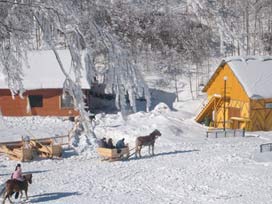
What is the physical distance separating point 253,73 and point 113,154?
693 inches

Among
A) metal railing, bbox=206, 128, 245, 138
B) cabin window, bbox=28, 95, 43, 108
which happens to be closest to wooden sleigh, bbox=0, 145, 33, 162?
metal railing, bbox=206, 128, 245, 138

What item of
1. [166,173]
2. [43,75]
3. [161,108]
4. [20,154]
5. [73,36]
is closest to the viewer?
[73,36]

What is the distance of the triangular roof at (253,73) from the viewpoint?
116ft

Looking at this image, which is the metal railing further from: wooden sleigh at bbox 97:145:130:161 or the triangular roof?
wooden sleigh at bbox 97:145:130:161

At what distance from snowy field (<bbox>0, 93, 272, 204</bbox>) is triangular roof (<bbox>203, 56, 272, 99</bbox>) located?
16.2ft

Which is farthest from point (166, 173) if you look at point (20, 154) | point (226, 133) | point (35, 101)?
point (35, 101)

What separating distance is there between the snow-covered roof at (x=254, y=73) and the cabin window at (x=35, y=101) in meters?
12.6

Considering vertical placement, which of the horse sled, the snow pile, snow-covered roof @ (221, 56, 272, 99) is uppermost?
snow-covered roof @ (221, 56, 272, 99)

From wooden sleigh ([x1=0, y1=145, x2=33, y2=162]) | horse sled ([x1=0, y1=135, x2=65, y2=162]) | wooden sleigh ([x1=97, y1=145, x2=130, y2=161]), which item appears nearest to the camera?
wooden sleigh ([x1=97, y1=145, x2=130, y2=161])

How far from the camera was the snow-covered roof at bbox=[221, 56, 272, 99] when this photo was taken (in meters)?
35.3

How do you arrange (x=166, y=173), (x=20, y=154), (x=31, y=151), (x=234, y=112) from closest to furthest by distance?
1. (x=166, y=173)
2. (x=20, y=154)
3. (x=31, y=151)
4. (x=234, y=112)

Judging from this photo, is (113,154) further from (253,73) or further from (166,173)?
(253,73)

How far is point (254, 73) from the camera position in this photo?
37.4 meters

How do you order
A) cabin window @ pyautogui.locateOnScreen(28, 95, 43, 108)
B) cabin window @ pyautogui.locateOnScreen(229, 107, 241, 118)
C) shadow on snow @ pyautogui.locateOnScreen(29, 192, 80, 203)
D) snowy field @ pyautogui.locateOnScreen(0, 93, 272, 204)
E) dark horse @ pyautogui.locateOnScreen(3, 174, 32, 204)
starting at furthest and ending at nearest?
cabin window @ pyautogui.locateOnScreen(28, 95, 43, 108) < cabin window @ pyautogui.locateOnScreen(229, 107, 241, 118) < snowy field @ pyautogui.locateOnScreen(0, 93, 272, 204) < shadow on snow @ pyautogui.locateOnScreen(29, 192, 80, 203) < dark horse @ pyautogui.locateOnScreen(3, 174, 32, 204)
